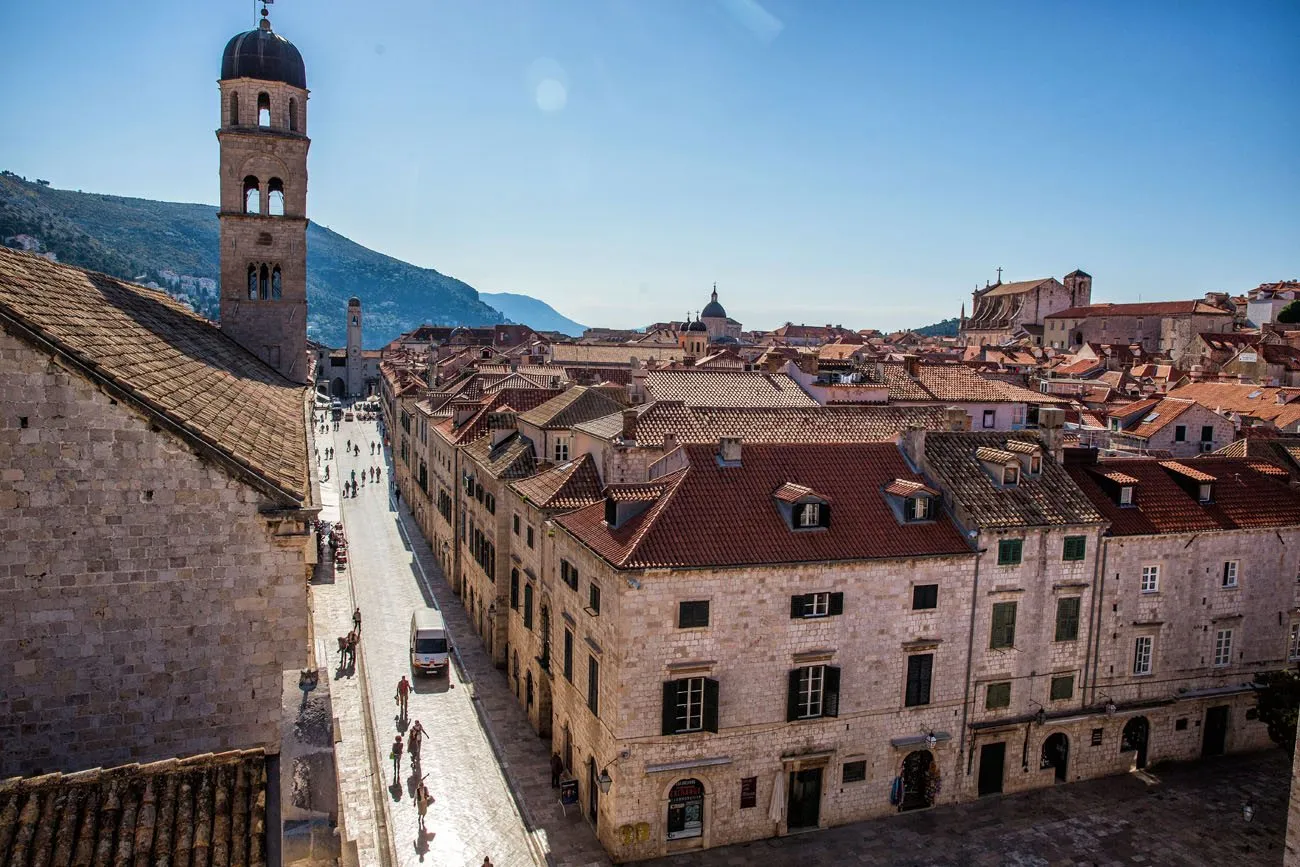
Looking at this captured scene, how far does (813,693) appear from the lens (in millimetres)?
24672

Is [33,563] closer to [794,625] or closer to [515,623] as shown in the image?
[794,625]

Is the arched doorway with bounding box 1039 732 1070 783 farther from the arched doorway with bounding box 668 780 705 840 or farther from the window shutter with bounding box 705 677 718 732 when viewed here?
the window shutter with bounding box 705 677 718 732

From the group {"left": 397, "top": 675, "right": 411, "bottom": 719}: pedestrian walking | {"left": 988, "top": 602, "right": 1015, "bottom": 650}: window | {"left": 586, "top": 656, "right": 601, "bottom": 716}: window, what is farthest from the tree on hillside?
{"left": 397, "top": 675, "right": 411, "bottom": 719}: pedestrian walking

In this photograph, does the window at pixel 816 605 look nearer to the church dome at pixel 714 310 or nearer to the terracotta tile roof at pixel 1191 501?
the terracotta tile roof at pixel 1191 501

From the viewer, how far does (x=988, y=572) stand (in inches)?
1037

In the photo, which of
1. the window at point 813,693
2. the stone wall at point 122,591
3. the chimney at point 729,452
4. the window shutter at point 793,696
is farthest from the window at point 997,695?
the stone wall at point 122,591

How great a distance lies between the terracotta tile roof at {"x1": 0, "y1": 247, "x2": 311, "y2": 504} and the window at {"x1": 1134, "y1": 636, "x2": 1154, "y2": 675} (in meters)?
25.6

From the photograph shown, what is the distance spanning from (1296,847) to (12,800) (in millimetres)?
20188

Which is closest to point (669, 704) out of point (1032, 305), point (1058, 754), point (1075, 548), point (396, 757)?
point (396, 757)

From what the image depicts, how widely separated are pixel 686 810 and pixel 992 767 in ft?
33.2

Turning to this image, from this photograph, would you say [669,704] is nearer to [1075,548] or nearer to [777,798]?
[777,798]

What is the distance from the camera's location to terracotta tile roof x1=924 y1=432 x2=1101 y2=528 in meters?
27.0

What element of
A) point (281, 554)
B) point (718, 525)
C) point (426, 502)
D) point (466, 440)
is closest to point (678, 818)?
point (718, 525)

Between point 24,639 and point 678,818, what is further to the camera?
point 678,818
